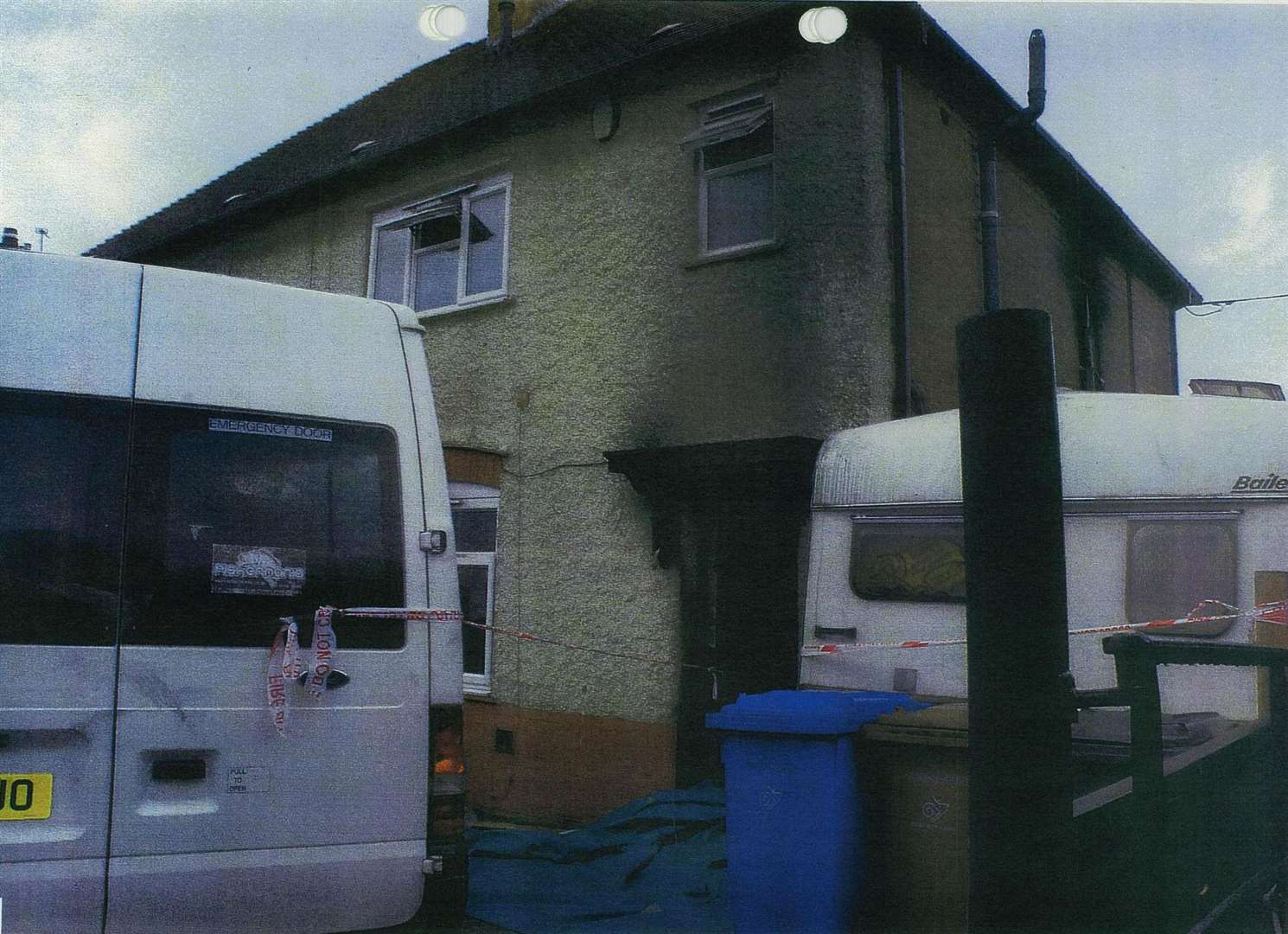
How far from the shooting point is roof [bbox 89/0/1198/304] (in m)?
8.70

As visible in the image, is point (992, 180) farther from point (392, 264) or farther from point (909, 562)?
point (392, 264)

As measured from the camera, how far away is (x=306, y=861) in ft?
11.0

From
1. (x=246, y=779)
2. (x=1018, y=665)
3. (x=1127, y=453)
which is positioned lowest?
(x=246, y=779)

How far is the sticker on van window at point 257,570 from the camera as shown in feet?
11.2

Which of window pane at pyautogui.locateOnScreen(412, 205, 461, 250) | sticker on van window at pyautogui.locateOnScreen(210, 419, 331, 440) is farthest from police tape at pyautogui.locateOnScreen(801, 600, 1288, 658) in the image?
window pane at pyautogui.locateOnScreen(412, 205, 461, 250)

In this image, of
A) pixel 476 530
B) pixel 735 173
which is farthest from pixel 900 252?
pixel 476 530

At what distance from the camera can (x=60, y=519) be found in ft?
10.6

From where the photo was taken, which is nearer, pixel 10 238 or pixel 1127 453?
pixel 10 238

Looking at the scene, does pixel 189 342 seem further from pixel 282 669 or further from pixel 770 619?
pixel 770 619

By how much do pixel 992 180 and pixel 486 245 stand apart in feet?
14.4

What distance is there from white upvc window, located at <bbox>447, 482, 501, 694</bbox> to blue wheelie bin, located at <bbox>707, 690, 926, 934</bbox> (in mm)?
6051

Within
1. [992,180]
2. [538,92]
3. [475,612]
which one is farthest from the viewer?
[475,612]

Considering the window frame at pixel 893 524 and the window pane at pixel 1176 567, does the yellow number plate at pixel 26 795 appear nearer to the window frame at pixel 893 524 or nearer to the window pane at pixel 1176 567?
the window frame at pixel 893 524

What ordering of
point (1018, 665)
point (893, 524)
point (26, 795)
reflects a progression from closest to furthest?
1. point (1018, 665)
2. point (26, 795)
3. point (893, 524)
